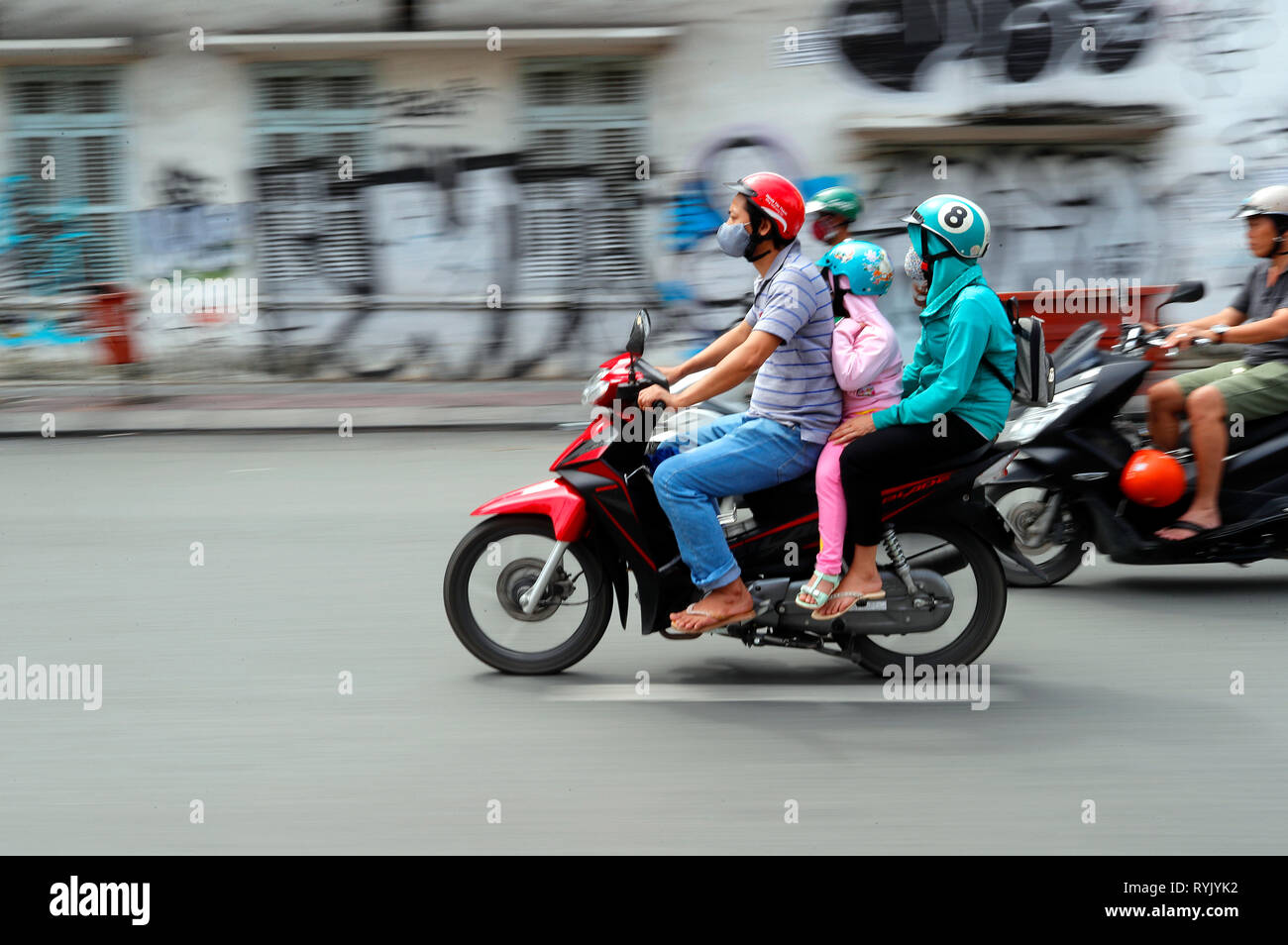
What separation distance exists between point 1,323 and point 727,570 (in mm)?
13290

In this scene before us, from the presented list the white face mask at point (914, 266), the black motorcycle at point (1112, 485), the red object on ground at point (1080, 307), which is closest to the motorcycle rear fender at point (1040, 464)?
the black motorcycle at point (1112, 485)

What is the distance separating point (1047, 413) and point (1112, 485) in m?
0.41

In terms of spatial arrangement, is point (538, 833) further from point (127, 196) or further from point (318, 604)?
point (127, 196)

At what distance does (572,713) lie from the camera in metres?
4.71

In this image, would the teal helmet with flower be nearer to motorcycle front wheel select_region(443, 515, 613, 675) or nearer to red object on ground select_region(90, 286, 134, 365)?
motorcycle front wheel select_region(443, 515, 613, 675)

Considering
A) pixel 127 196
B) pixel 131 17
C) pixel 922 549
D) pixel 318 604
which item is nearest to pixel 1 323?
pixel 127 196

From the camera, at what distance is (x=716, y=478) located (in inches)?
190

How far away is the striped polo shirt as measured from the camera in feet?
15.5

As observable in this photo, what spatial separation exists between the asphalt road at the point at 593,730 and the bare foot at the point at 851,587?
0.29 meters

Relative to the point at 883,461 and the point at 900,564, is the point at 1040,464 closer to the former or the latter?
the point at 900,564
